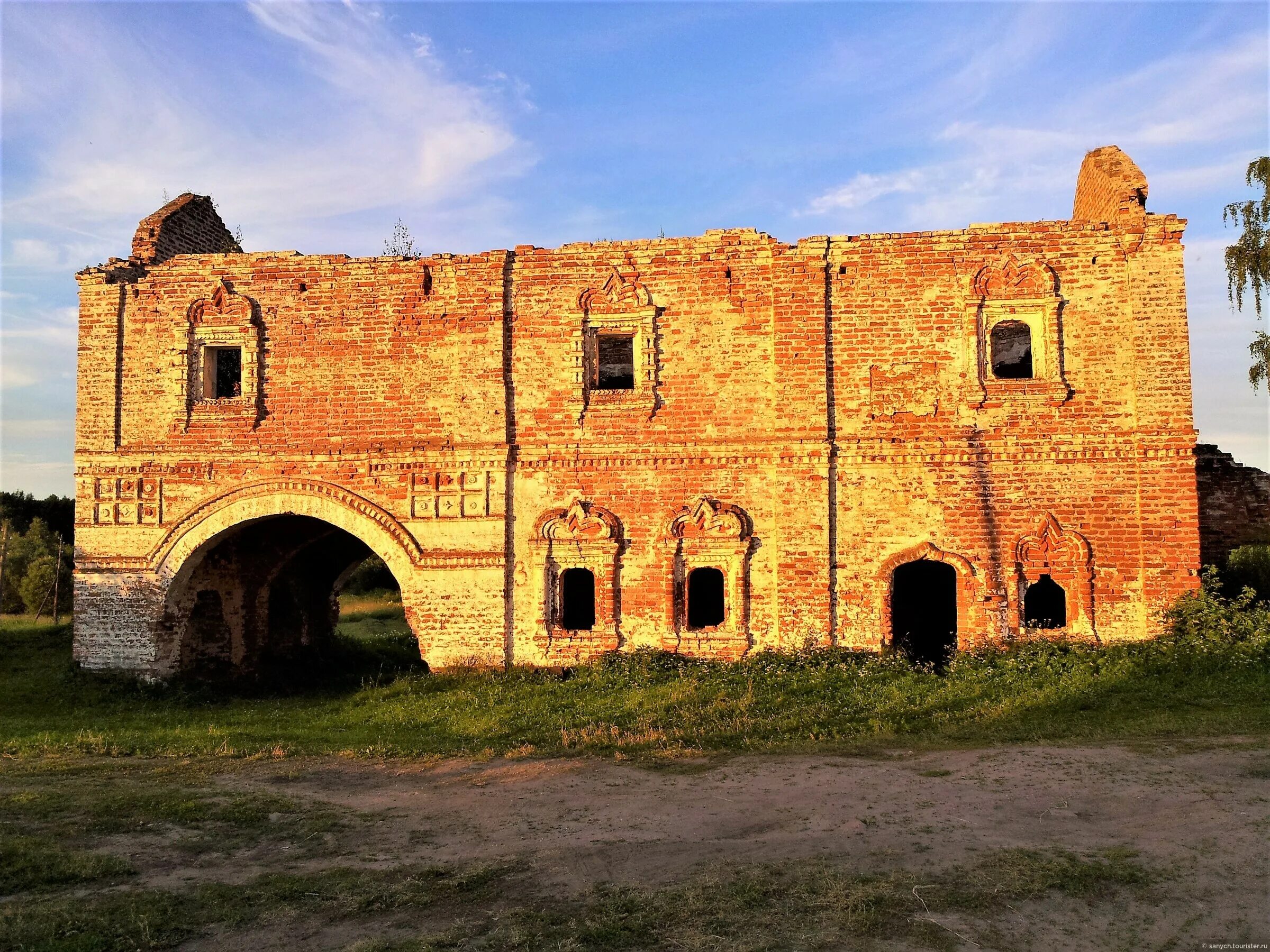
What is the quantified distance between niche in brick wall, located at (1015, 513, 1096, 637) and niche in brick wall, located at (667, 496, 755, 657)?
11.4ft

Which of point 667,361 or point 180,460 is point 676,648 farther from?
point 180,460

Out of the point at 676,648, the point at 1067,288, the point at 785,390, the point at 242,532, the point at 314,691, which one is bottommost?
the point at 314,691

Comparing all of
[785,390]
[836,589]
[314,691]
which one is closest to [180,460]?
[314,691]

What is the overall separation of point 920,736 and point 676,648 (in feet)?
12.2

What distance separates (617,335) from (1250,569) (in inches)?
375

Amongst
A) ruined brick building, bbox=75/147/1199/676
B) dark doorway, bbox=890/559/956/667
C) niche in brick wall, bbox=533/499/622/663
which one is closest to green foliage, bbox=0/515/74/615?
ruined brick building, bbox=75/147/1199/676

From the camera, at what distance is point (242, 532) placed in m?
13.6

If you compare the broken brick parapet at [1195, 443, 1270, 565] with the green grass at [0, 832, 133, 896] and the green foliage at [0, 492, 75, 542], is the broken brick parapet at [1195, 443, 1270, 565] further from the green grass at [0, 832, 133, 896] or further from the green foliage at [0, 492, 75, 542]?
the green foliage at [0, 492, 75, 542]

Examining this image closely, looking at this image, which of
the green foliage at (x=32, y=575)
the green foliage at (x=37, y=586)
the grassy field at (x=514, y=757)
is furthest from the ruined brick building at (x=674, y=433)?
the green foliage at (x=37, y=586)

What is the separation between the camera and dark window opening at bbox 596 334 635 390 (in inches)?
525

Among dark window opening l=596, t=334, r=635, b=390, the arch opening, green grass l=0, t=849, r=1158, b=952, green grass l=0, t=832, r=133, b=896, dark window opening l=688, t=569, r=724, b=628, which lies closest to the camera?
green grass l=0, t=849, r=1158, b=952

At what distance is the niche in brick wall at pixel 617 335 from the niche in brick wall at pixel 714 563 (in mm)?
1593

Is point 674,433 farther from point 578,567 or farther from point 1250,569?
point 1250,569

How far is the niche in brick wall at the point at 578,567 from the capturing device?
466 inches
